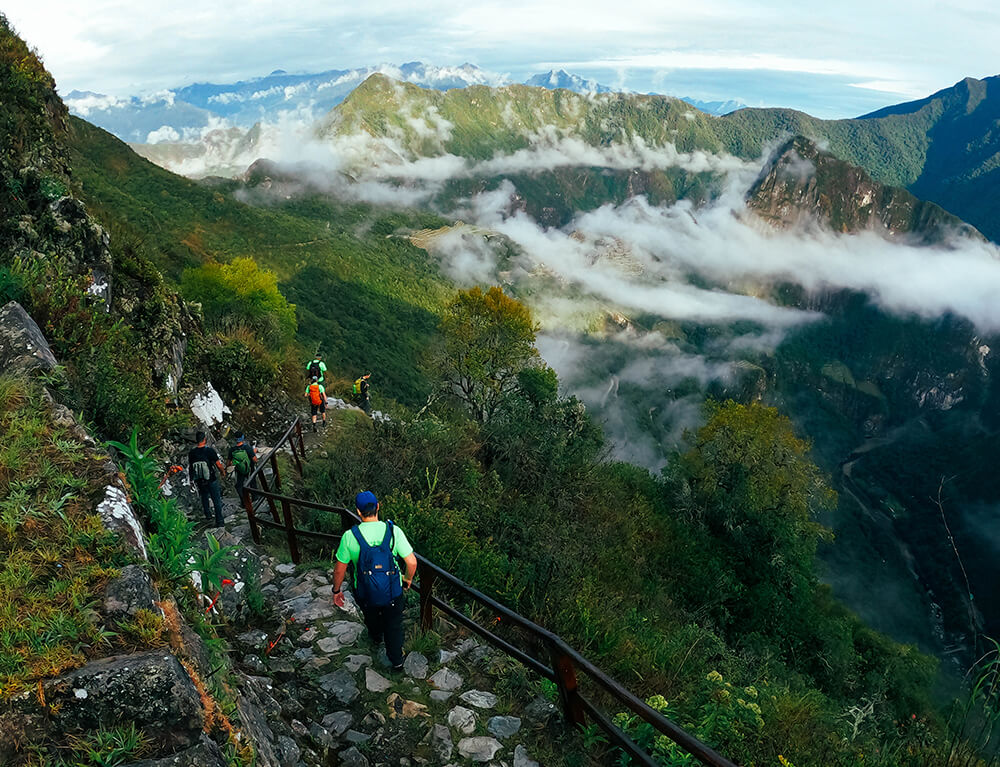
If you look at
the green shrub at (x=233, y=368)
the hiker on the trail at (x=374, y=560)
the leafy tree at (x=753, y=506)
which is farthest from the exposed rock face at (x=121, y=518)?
the leafy tree at (x=753, y=506)

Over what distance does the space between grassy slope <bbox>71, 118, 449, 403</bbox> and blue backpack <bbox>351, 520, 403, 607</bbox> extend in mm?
40416

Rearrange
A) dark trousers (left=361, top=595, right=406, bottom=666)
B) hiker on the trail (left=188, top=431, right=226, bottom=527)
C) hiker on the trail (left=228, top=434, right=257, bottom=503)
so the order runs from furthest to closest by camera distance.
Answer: hiker on the trail (left=228, top=434, right=257, bottom=503), hiker on the trail (left=188, top=431, right=226, bottom=527), dark trousers (left=361, top=595, right=406, bottom=666)

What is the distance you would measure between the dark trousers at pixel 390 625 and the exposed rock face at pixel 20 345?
13.5 feet

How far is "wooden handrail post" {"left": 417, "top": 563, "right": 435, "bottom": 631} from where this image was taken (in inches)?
227

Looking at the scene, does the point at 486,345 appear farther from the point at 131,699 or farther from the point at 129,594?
the point at 131,699

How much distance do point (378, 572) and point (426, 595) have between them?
1.11 m

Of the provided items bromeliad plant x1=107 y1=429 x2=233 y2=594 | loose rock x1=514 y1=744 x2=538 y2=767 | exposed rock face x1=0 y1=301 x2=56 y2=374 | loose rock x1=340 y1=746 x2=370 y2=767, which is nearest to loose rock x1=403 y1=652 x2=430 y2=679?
loose rock x1=340 y1=746 x2=370 y2=767

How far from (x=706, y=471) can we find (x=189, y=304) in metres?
23.6

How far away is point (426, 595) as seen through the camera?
593 cm

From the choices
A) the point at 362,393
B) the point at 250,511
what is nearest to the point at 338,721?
the point at 250,511

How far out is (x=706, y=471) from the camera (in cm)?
2788

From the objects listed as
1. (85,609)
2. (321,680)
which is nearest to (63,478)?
(85,609)

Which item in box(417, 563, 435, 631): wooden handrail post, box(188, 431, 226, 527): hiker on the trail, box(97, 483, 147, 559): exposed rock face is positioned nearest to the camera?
box(97, 483, 147, 559): exposed rock face

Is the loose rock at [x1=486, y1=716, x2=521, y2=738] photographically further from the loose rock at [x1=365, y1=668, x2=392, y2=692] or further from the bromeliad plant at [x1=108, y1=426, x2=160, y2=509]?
the bromeliad plant at [x1=108, y1=426, x2=160, y2=509]
